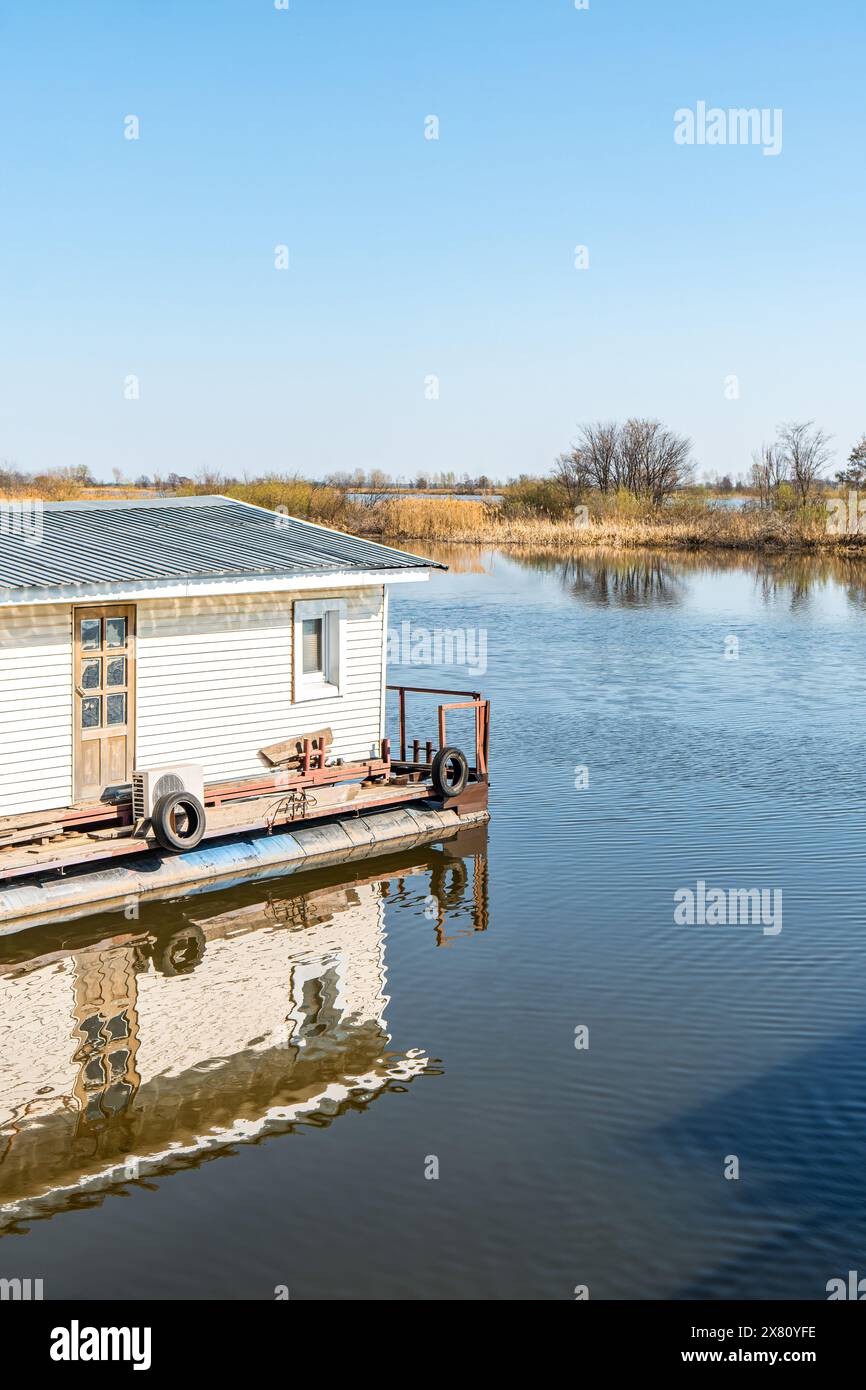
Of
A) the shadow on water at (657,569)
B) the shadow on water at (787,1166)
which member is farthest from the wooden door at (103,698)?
the shadow on water at (657,569)

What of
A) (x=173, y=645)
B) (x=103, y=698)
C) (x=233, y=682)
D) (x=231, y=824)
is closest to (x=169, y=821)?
(x=231, y=824)

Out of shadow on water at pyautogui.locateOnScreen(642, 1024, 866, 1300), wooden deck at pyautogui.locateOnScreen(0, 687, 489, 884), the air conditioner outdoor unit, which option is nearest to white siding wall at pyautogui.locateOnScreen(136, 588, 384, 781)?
wooden deck at pyautogui.locateOnScreen(0, 687, 489, 884)

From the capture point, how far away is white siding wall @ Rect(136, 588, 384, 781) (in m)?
16.9

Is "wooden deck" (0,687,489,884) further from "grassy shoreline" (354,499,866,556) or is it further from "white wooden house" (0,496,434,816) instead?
"grassy shoreline" (354,499,866,556)

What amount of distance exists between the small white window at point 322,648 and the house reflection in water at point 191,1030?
8.73ft

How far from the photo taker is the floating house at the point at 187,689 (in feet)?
51.2

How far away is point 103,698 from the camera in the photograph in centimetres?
1638

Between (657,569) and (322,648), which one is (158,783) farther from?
(657,569)

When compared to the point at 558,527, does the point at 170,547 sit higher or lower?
lower

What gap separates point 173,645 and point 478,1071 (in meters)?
7.23

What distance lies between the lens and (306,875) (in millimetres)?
17891
